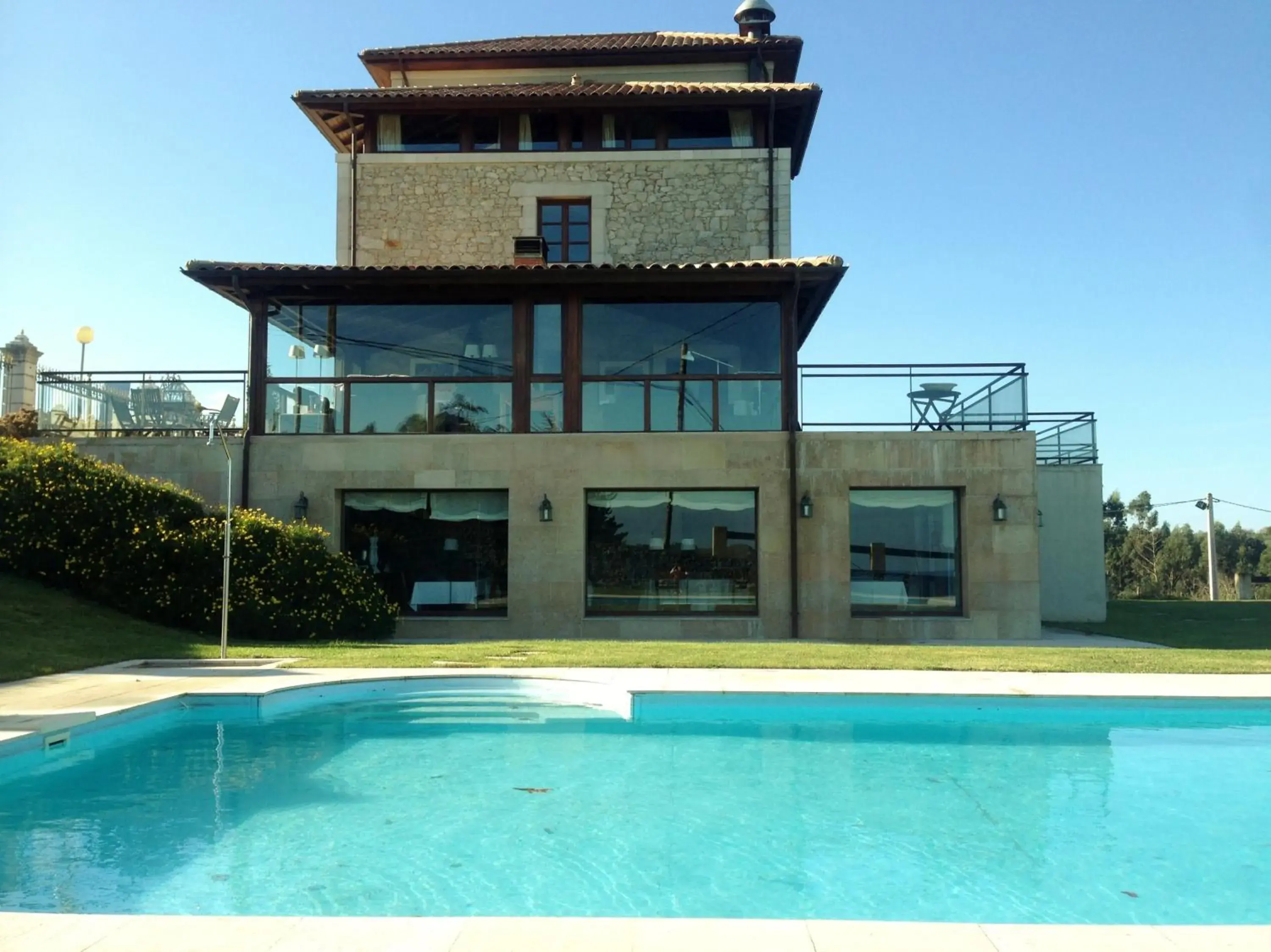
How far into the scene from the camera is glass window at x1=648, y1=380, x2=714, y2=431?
15.9 meters

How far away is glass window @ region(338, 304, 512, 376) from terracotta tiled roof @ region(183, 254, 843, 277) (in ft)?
2.67

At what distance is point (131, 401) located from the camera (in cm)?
1667

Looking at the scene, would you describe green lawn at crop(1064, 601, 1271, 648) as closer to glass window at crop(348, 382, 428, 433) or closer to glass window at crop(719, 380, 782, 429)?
glass window at crop(719, 380, 782, 429)

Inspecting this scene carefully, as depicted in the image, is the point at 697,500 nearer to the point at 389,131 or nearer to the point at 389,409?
the point at 389,409

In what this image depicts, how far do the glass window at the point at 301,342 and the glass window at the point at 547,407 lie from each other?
333 centimetres

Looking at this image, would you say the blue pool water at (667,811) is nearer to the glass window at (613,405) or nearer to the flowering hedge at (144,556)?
the flowering hedge at (144,556)

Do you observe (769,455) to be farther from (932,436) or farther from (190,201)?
(190,201)

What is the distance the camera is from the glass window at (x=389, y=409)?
16.1m

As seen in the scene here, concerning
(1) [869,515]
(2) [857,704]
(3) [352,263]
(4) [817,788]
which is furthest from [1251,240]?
(3) [352,263]

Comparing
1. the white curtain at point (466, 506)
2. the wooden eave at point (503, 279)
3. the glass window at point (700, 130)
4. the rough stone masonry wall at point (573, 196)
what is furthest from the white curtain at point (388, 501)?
the glass window at point (700, 130)

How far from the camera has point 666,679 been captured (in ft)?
32.1

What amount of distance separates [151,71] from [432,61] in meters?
11.0

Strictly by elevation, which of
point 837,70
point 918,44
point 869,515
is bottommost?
point 869,515

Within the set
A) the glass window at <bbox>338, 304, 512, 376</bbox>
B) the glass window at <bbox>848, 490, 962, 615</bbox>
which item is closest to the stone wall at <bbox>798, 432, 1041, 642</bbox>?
the glass window at <bbox>848, 490, 962, 615</bbox>
